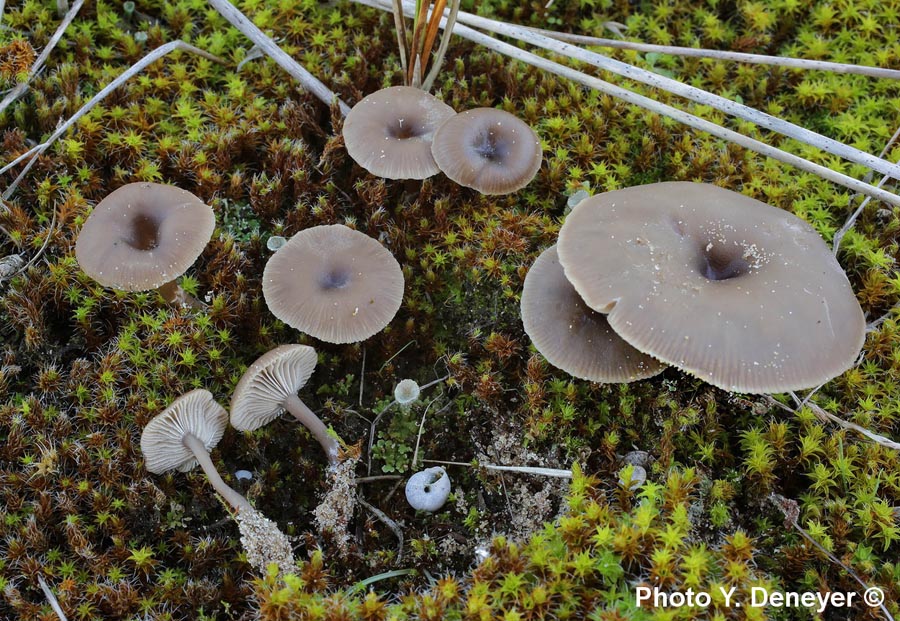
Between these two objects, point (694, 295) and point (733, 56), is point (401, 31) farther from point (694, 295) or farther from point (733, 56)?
point (694, 295)

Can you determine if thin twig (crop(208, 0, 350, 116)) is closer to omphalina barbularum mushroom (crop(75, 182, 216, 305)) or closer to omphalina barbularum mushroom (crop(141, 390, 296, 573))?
omphalina barbularum mushroom (crop(75, 182, 216, 305))

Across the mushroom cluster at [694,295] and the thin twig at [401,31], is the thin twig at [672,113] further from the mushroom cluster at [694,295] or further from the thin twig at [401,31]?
the mushroom cluster at [694,295]

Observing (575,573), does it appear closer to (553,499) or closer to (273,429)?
(553,499)

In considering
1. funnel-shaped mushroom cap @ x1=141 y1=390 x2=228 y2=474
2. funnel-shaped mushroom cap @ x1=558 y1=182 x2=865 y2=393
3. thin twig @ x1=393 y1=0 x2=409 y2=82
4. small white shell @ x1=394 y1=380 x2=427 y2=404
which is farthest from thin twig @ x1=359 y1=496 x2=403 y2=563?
thin twig @ x1=393 y1=0 x2=409 y2=82

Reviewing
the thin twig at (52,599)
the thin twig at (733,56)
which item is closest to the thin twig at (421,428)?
the thin twig at (52,599)

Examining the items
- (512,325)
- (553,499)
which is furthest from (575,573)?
(512,325)

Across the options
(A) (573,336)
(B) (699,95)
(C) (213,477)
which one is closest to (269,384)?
(C) (213,477)
